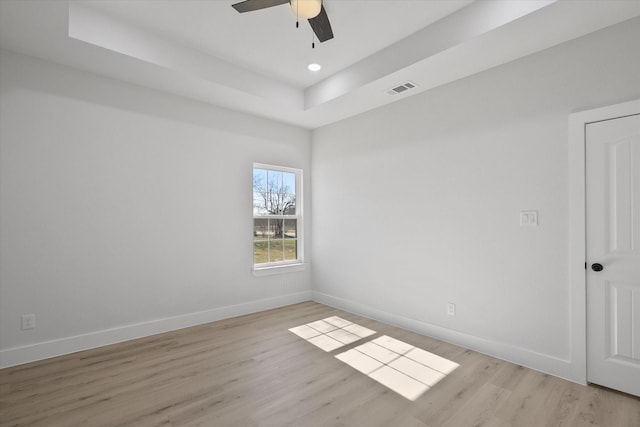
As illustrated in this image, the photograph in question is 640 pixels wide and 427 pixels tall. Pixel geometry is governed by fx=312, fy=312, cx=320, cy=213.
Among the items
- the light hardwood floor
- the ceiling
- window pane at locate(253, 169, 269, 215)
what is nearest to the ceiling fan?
the ceiling

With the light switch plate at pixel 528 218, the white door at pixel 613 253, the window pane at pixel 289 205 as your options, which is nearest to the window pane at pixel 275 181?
the window pane at pixel 289 205

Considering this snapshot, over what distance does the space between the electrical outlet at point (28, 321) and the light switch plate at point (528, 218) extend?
4.66 meters

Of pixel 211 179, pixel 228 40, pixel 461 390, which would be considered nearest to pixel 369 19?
pixel 228 40

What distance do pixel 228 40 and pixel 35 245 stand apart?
272 cm

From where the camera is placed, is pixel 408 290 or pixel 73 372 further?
pixel 408 290

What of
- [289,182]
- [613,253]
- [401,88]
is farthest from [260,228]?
[613,253]

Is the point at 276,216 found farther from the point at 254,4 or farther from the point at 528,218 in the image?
the point at 528,218

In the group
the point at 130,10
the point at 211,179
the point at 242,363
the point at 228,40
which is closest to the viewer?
the point at 130,10

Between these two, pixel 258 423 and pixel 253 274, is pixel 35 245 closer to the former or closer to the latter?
pixel 253 274

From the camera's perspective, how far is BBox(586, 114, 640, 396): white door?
233 centimetres

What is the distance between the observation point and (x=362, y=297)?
441 cm

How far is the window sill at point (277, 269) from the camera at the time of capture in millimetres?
4574

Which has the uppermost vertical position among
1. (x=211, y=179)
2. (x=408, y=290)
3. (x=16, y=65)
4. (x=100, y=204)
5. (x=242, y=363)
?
(x=16, y=65)

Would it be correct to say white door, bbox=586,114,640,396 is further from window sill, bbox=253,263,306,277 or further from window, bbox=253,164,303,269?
window, bbox=253,164,303,269
